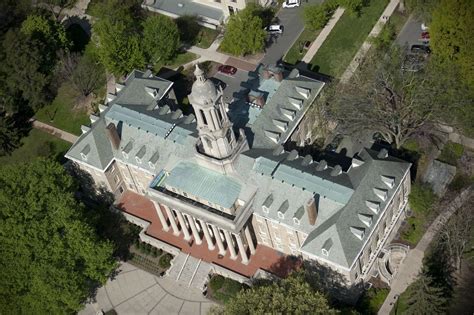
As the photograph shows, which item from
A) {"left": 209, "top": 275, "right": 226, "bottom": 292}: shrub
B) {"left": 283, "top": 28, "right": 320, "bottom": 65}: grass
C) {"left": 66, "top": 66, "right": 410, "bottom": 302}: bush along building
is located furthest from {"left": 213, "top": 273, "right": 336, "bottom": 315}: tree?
{"left": 283, "top": 28, "right": 320, "bottom": 65}: grass

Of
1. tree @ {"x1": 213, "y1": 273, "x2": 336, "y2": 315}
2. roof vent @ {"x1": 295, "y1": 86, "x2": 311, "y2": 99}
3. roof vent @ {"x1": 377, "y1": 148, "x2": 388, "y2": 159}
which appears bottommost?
tree @ {"x1": 213, "y1": 273, "x2": 336, "y2": 315}

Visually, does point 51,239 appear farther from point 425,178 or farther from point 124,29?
point 425,178

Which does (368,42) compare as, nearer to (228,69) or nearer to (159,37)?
(228,69)

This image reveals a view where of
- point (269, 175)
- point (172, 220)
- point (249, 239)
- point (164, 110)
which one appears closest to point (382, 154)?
point (269, 175)

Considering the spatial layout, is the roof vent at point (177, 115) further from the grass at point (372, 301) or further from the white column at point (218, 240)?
the grass at point (372, 301)

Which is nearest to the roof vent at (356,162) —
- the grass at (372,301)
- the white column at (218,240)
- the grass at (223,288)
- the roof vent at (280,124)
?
the roof vent at (280,124)

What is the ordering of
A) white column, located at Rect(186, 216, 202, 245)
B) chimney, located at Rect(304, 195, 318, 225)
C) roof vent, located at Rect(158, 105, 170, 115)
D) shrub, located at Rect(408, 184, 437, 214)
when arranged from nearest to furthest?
chimney, located at Rect(304, 195, 318, 225)
shrub, located at Rect(408, 184, 437, 214)
white column, located at Rect(186, 216, 202, 245)
roof vent, located at Rect(158, 105, 170, 115)

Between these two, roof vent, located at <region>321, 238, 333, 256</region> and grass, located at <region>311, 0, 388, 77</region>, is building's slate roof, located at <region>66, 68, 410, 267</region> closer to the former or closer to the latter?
roof vent, located at <region>321, 238, 333, 256</region>
